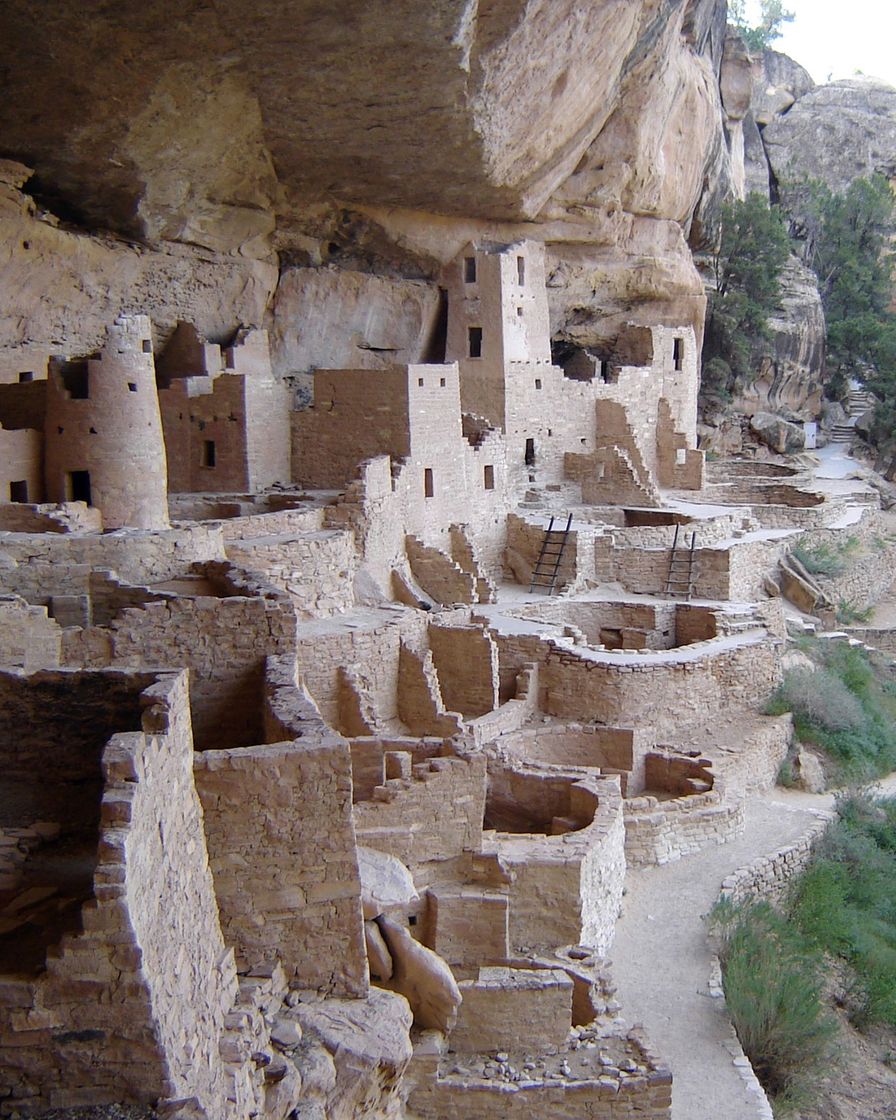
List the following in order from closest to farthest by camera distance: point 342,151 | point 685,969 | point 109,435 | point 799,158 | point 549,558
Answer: point 685,969, point 109,435, point 342,151, point 549,558, point 799,158

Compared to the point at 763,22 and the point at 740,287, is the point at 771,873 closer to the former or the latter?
the point at 740,287

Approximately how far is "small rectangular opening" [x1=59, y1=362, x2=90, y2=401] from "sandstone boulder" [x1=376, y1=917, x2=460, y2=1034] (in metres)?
7.79

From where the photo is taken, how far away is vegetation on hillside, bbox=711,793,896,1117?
9.84 metres

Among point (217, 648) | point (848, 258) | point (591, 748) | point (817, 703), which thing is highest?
point (848, 258)

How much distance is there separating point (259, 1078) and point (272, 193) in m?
14.5

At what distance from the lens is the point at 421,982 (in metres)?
7.63

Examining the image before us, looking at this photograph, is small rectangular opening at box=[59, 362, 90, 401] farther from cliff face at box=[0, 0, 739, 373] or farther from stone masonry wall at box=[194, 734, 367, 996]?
stone masonry wall at box=[194, 734, 367, 996]

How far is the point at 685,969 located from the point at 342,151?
1140cm

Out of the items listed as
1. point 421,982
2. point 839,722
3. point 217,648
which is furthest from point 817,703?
point 217,648

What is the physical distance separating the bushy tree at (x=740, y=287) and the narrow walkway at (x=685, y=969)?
15343 millimetres

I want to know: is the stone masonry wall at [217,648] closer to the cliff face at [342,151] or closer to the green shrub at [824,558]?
the cliff face at [342,151]

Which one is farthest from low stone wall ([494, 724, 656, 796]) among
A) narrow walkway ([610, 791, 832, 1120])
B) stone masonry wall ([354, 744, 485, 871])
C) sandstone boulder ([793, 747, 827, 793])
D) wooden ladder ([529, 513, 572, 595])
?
wooden ladder ([529, 513, 572, 595])

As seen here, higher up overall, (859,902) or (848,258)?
(848,258)

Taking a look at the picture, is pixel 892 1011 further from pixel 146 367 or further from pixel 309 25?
pixel 309 25
